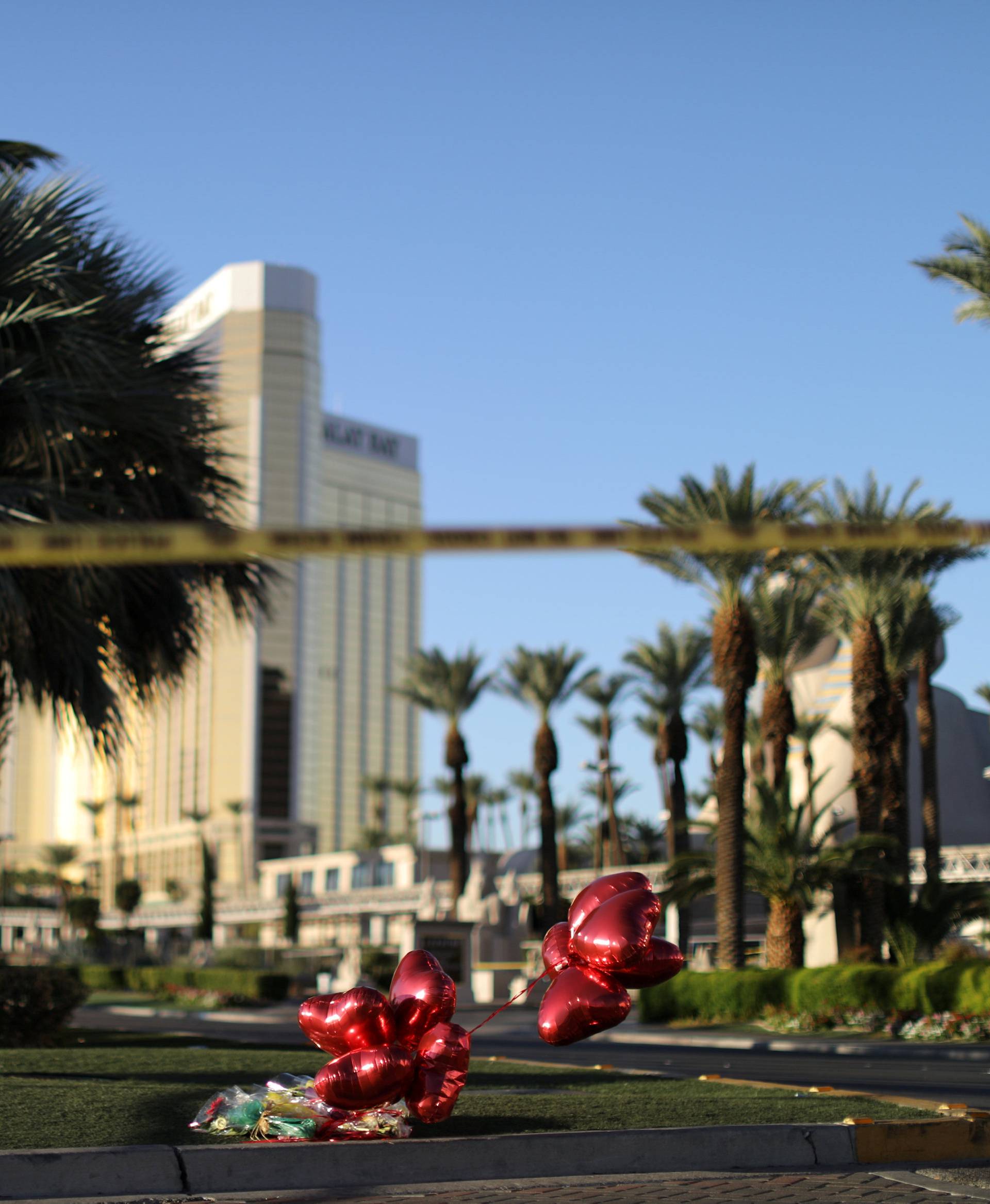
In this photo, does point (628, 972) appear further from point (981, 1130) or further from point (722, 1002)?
point (722, 1002)

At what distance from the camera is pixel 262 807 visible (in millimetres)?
155875

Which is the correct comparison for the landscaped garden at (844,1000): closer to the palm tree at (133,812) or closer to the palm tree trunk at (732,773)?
the palm tree trunk at (732,773)

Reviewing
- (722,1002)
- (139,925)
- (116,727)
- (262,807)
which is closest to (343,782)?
(262,807)

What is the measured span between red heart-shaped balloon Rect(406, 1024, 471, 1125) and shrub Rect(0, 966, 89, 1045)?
932cm

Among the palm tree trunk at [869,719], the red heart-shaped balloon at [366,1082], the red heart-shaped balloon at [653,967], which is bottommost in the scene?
the red heart-shaped balloon at [366,1082]

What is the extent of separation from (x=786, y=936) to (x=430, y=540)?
29191 mm

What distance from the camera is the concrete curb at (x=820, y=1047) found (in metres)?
20.3

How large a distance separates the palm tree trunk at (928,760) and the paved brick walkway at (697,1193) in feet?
107

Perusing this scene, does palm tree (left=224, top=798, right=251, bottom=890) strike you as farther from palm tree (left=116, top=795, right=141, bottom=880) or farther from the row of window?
the row of window

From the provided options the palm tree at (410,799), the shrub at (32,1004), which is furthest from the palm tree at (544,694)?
the palm tree at (410,799)

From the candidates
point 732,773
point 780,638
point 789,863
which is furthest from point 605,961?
point 780,638

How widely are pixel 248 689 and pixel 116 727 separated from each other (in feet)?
467

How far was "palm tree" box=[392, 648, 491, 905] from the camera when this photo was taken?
5322 centimetres

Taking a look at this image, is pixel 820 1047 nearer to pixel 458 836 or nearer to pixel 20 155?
pixel 20 155
